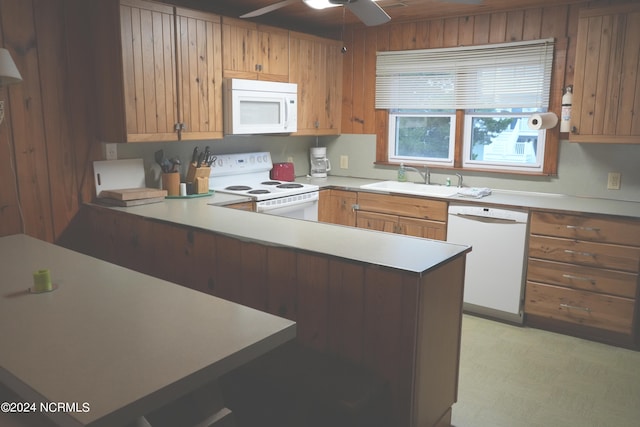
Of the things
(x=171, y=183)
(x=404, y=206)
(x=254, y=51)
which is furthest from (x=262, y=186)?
(x=404, y=206)

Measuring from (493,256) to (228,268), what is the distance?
197cm

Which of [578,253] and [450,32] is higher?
[450,32]

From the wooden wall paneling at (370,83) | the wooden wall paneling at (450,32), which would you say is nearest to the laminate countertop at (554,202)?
the wooden wall paneling at (370,83)

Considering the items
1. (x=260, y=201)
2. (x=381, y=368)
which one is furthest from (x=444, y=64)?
(x=381, y=368)

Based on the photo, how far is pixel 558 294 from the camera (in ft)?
11.3

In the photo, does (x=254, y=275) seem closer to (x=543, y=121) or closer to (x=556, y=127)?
(x=543, y=121)

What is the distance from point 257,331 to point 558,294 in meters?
2.64

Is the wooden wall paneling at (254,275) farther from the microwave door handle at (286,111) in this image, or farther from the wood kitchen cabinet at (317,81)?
the wood kitchen cabinet at (317,81)

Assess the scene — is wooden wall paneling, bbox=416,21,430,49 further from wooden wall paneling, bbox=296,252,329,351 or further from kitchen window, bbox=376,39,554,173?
wooden wall paneling, bbox=296,252,329,351

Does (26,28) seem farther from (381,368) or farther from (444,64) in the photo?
(444,64)

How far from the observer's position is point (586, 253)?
3305 mm

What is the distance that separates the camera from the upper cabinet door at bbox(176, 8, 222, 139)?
11.2 ft

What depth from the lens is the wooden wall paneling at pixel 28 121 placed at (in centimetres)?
289

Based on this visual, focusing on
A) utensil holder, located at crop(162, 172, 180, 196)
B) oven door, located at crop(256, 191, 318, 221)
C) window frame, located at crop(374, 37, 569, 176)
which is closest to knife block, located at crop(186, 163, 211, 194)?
utensil holder, located at crop(162, 172, 180, 196)
